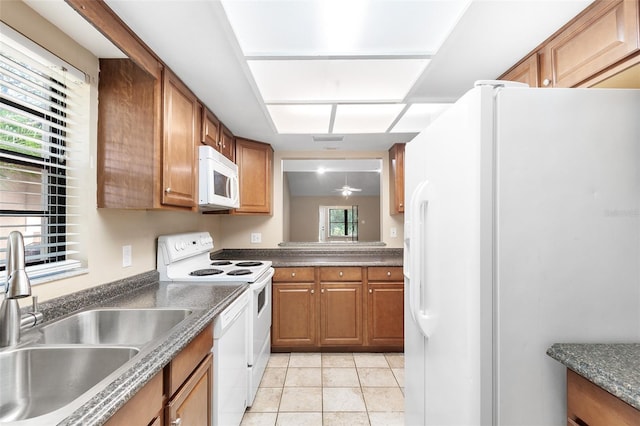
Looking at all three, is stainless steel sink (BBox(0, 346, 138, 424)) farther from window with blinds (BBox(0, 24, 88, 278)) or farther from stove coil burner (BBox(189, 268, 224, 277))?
stove coil burner (BBox(189, 268, 224, 277))

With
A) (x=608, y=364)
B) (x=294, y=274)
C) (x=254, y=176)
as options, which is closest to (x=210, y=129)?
(x=254, y=176)

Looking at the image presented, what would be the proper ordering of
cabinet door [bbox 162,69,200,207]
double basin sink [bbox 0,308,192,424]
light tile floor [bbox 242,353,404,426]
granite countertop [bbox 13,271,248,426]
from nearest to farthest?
granite countertop [bbox 13,271,248,426] < double basin sink [bbox 0,308,192,424] < cabinet door [bbox 162,69,200,207] < light tile floor [bbox 242,353,404,426]

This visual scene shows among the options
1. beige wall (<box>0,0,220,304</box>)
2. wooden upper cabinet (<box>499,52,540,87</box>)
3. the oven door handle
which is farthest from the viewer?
the oven door handle

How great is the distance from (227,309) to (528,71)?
1954 mm

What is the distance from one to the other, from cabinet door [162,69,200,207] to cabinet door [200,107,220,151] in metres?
0.08

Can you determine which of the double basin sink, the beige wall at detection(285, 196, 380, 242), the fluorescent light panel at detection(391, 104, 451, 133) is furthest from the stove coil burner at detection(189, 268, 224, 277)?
the beige wall at detection(285, 196, 380, 242)

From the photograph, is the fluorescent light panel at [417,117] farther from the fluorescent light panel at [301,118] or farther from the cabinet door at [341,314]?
the cabinet door at [341,314]

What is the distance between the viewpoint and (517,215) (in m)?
0.96

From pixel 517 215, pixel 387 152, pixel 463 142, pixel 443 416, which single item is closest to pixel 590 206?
pixel 517 215

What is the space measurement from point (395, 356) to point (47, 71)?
3.17 m

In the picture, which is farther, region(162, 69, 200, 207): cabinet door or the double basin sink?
region(162, 69, 200, 207): cabinet door

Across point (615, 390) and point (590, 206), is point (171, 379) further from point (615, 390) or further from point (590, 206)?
point (590, 206)

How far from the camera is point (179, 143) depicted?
5.92ft

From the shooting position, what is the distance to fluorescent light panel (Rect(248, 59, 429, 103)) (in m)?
1.70
